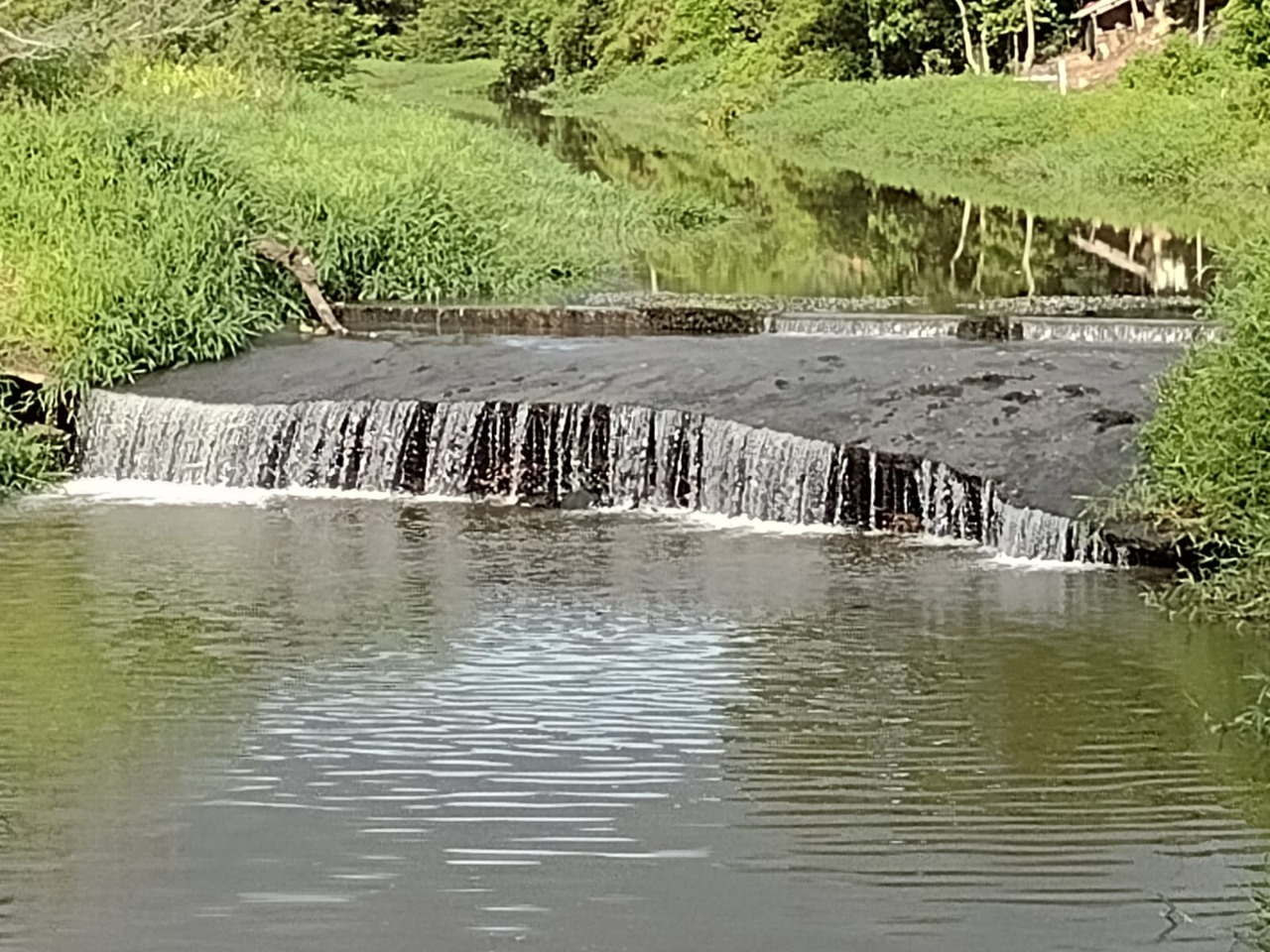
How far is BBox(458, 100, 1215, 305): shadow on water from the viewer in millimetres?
17984

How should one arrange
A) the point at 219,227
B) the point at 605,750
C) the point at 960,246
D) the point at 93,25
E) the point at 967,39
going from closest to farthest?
the point at 605,750 → the point at 219,227 → the point at 960,246 → the point at 93,25 → the point at 967,39

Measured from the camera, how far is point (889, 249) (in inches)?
814

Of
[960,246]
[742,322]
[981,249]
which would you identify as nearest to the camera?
[742,322]

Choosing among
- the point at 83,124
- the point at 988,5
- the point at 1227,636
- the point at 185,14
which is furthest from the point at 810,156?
the point at 1227,636

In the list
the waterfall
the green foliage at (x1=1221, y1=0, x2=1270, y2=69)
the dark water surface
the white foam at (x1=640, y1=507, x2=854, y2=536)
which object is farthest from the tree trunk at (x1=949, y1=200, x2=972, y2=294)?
the dark water surface

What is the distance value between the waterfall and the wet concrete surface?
0.20 metres

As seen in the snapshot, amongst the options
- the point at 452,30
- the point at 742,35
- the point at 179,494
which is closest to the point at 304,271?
the point at 179,494

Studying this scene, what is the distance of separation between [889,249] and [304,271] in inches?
276

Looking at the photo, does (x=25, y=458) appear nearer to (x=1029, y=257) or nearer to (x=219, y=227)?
(x=219, y=227)

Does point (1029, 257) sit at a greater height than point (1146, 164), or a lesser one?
lesser

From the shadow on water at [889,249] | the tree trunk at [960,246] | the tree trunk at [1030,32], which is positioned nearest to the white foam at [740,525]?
the shadow on water at [889,249]

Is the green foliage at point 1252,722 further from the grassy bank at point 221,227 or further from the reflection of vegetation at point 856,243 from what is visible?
the reflection of vegetation at point 856,243

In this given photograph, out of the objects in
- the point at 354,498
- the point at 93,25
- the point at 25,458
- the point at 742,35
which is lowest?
the point at 354,498

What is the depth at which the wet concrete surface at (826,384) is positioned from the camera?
37.1ft
